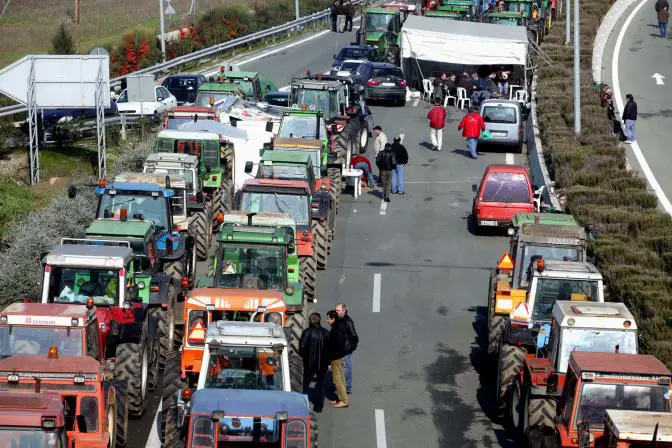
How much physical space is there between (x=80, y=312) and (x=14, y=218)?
1337cm

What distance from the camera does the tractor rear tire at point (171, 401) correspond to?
612 inches

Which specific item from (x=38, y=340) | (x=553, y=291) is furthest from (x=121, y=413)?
(x=553, y=291)

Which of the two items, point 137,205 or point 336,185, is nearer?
point 137,205

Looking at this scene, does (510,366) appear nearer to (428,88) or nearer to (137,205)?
(137,205)

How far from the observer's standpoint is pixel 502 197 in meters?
30.2

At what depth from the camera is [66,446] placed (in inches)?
553

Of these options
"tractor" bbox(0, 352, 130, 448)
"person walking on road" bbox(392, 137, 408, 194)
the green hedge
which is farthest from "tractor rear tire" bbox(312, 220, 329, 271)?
"tractor" bbox(0, 352, 130, 448)

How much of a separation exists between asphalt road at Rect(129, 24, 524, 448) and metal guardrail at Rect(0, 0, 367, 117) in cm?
1302

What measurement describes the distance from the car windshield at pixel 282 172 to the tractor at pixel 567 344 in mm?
11443

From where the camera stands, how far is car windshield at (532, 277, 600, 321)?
64.3 ft

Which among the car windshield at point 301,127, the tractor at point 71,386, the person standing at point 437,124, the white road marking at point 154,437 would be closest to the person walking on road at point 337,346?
the white road marking at point 154,437

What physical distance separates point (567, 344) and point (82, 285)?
7230 mm

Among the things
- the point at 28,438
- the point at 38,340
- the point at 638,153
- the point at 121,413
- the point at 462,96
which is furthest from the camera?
the point at 462,96

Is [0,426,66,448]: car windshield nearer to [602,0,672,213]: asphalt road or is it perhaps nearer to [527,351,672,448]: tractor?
[527,351,672,448]: tractor
